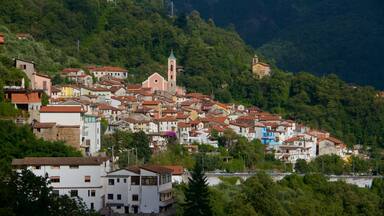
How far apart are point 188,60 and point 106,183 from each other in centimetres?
4100

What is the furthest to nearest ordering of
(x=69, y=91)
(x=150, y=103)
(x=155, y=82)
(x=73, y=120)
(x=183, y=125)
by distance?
(x=155, y=82) → (x=150, y=103) → (x=183, y=125) → (x=69, y=91) → (x=73, y=120)

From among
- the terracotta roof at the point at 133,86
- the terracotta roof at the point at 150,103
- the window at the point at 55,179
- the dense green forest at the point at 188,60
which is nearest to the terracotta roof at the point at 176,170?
the window at the point at 55,179

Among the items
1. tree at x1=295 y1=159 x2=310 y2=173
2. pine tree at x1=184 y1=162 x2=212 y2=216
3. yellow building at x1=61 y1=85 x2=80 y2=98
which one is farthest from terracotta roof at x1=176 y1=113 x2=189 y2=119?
pine tree at x1=184 y1=162 x2=212 y2=216

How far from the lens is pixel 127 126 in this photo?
5453cm

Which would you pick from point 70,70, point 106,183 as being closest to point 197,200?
point 106,183

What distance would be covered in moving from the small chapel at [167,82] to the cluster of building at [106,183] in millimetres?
28833

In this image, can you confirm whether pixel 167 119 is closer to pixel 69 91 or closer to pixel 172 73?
pixel 69 91

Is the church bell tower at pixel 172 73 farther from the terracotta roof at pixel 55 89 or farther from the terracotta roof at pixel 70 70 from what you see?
the terracotta roof at pixel 55 89

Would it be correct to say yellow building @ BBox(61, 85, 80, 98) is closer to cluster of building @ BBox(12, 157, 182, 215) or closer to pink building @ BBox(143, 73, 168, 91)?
pink building @ BBox(143, 73, 168, 91)

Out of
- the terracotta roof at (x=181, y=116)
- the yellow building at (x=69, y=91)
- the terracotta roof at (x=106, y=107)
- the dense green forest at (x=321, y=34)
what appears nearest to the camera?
the terracotta roof at (x=106, y=107)

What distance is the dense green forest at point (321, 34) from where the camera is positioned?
12862 centimetres

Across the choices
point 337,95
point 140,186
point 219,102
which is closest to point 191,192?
point 140,186

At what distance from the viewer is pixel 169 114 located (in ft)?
198

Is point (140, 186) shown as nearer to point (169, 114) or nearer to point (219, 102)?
point (169, 114)
